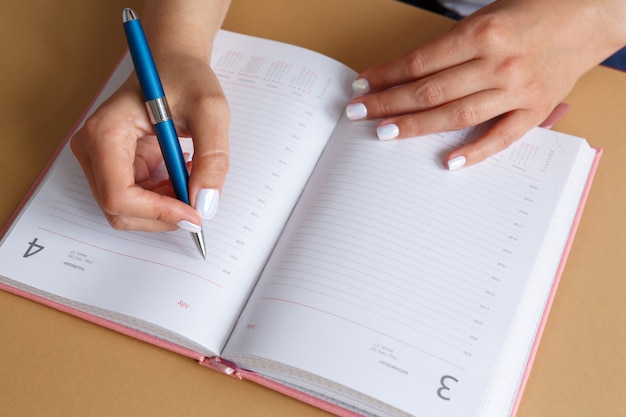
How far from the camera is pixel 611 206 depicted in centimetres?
84

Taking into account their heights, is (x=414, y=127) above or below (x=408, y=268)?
above

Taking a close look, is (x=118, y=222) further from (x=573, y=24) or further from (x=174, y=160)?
(x=573, y=24)

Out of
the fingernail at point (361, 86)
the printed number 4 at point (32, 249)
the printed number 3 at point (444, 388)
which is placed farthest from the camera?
the fingernail at point (361, 86)

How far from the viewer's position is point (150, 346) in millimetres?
757

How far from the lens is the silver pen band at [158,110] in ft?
2.43

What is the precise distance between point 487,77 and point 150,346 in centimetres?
52

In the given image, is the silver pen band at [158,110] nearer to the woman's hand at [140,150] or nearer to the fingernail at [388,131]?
the woman's hand at [140,150]

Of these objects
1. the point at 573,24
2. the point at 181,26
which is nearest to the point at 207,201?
the point at 181,26

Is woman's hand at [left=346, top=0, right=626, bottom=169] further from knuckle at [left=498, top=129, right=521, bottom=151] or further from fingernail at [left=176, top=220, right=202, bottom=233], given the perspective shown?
fingernail at [left=176, top=220, right=202, bottom=233]

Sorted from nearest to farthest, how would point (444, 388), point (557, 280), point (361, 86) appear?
point (444, 388) < point (557, 280) < point (361, 86)

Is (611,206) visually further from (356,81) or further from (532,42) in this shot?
(356,81)

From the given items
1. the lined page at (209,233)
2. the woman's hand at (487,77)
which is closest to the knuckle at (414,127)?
the woman's hand at (487,77)

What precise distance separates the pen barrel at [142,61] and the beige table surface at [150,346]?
0.78ft

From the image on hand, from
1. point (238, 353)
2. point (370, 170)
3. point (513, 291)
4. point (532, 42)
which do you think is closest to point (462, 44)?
point (532, 42)
